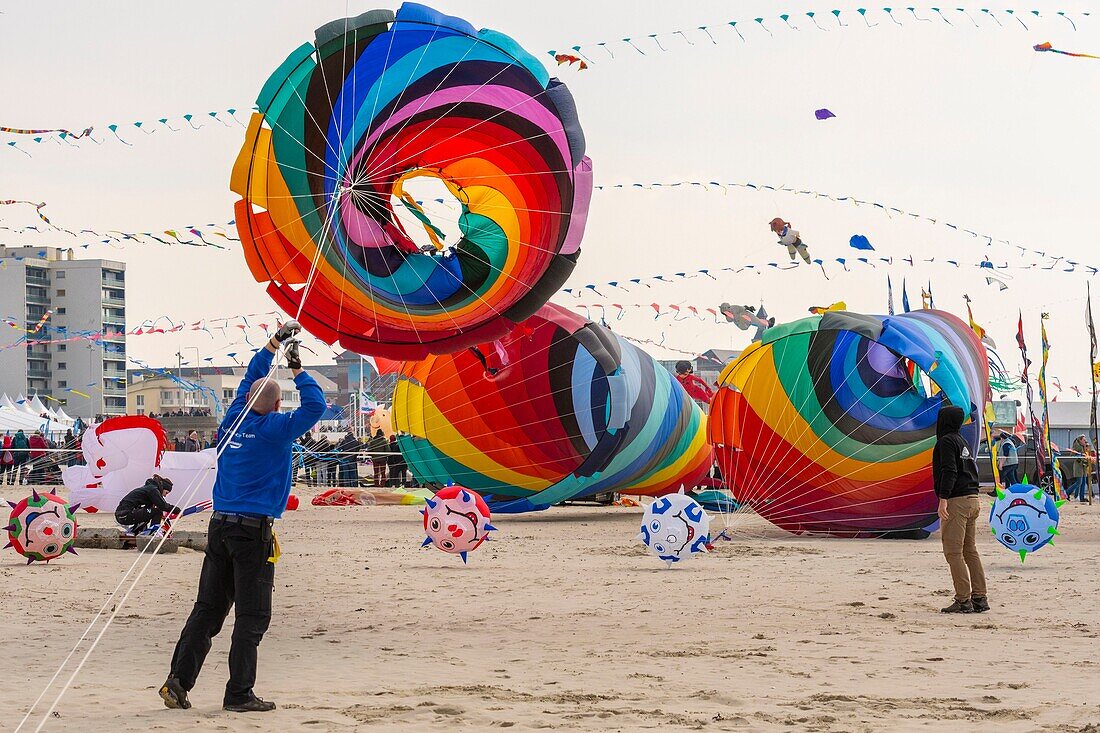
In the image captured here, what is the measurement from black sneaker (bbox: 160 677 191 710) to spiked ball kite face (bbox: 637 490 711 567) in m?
6.62

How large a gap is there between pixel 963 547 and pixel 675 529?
323 centimetres

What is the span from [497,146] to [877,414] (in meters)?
6.55

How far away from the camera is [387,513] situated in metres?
20.7

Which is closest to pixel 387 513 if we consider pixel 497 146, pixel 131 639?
pixel 497 146

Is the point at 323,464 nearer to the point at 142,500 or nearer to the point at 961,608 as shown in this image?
the point at 142,500

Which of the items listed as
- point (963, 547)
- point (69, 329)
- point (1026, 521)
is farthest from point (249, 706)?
point (69, 329)

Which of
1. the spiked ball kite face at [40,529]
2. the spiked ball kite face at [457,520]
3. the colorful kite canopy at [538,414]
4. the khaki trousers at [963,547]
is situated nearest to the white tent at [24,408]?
the colorful kite canopy at [538,414]

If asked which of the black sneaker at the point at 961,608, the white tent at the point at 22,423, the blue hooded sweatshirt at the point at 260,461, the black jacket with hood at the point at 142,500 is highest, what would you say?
the white tent at the point at 22,423

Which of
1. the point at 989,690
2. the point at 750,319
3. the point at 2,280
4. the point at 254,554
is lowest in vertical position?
the point at 989,690

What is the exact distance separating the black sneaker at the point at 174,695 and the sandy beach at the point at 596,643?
0.08m

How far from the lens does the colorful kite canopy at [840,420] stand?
15.1 metres

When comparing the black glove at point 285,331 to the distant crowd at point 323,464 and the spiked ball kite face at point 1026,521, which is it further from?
the distant crowd at point 323,464

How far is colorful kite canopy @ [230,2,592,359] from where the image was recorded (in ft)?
33.5

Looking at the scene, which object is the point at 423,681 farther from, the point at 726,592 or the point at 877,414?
the point at 877,414
